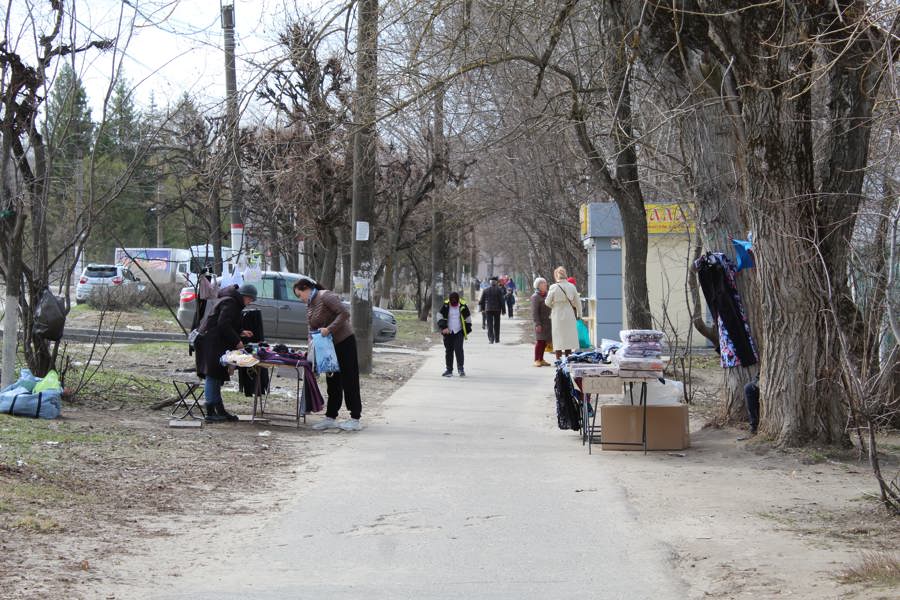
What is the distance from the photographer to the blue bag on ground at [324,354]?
11.8 meters

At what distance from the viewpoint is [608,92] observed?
1144 cm

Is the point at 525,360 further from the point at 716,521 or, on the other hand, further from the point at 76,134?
the point at 716,521

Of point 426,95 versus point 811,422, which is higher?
point 426,95

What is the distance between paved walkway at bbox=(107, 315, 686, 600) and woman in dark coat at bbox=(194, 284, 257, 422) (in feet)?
4.74

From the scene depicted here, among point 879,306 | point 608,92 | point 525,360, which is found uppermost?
point 608,92

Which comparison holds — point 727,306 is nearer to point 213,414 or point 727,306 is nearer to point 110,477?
point 213,414

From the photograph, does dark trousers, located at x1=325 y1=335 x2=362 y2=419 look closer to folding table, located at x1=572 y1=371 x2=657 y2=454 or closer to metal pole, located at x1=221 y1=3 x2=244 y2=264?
metal pole, located at x1=221 y1=3 x2=244 y2=264

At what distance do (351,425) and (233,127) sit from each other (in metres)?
3.52

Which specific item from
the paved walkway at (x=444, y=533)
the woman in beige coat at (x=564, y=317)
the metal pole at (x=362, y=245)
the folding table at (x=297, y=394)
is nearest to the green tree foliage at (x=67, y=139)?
the folding table at (x=297, y=394)

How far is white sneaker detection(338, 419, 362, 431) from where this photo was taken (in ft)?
39.7

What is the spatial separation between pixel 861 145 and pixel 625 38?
2363 millimetres

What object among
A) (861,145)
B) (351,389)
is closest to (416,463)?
(351,389)

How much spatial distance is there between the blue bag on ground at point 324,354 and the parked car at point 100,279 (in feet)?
63.7

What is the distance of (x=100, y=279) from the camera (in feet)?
124
